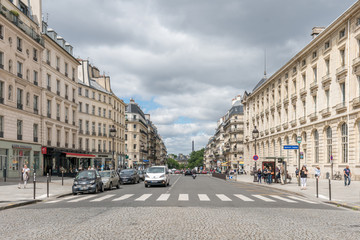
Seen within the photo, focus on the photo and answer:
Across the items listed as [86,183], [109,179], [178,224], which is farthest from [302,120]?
[178,224]

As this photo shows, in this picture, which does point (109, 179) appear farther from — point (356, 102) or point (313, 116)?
point (313, 116)

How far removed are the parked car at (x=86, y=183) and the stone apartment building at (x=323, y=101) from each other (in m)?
14.3

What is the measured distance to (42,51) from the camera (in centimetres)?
4288

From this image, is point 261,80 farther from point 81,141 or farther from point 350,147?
point 350,147

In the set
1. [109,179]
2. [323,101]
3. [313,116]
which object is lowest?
[109,179]

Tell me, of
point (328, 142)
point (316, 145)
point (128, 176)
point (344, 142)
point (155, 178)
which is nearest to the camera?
point (155, 178)

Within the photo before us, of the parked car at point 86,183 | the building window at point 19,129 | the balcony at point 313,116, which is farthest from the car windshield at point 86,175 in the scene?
the balcony at point 313,116

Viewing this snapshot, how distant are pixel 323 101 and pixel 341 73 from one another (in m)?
5.25

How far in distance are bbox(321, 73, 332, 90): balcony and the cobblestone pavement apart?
29.4m

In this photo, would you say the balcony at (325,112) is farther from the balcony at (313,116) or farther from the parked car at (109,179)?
Answer: the parked car at (109,179)

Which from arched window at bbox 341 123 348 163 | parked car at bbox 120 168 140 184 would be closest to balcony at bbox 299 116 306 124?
arched window at bbox 341 123 348 163

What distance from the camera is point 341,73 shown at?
35688mm

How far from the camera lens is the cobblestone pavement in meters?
7.98

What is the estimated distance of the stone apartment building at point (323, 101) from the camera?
33.5m
